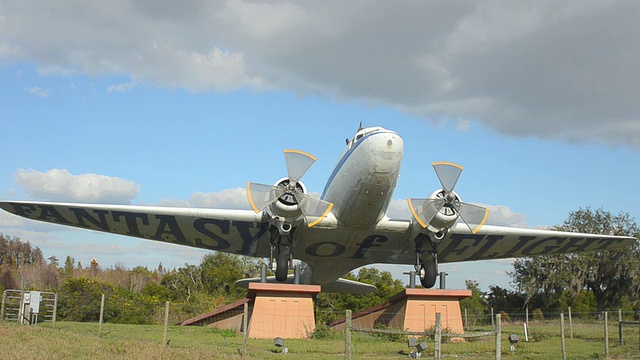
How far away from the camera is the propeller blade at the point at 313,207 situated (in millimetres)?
17562

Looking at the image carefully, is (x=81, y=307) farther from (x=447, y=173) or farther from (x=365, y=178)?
(x=447, y=173)

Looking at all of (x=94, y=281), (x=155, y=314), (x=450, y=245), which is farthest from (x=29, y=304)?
(x=94, y=281)

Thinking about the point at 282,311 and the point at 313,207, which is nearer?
the point at 313,207

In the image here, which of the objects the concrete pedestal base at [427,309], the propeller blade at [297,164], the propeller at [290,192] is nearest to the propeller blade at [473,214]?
the concrete pedestal base at [427,309]

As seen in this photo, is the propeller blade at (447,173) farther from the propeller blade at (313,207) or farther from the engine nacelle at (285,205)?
the engine nacelle at (285,205)

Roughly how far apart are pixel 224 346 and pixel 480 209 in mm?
9561

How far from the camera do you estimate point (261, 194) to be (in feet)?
56.9

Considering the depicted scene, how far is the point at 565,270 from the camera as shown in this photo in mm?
40250

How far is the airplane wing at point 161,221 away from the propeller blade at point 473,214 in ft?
21.8

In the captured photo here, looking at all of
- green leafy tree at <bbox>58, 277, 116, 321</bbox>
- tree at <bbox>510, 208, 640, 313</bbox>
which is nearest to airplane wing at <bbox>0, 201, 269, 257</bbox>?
green leafy tree at <bbox>58, 277, 116, 321</bbox>

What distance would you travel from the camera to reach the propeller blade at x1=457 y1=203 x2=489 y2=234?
1848 cm

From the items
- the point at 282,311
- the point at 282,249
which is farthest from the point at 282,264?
the point at 282,311

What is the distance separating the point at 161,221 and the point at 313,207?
5.87 metres

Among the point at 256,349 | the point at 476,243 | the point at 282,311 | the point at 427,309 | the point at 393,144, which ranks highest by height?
the point at 393,144
